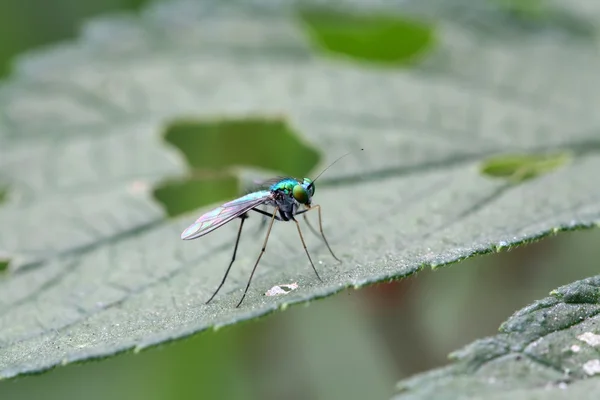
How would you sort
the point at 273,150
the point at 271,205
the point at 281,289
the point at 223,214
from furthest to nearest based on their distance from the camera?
the point at 273,150
the point at 271,205
the point at 223,214
the point at 281,289

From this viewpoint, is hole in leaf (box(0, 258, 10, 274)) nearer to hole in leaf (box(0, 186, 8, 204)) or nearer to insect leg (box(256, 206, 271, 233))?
hole in leaf (box(0, 186, 8, 204))

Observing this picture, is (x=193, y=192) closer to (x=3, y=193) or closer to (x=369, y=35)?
(x=3, y=193)

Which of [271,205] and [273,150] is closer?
[271,205]

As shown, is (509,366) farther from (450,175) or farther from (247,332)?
(247,332)

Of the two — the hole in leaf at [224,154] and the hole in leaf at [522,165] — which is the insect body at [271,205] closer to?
the hole in leaf at [224,154]

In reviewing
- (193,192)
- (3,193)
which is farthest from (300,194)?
(3,193)

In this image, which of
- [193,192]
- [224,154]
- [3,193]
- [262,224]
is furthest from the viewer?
[224,154]

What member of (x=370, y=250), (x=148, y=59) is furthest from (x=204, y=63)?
(x=370, y=250)

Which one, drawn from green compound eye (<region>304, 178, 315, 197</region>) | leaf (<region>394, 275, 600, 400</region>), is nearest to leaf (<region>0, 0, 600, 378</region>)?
green compound eye (<region>304, 178, 315, 197</region>)
